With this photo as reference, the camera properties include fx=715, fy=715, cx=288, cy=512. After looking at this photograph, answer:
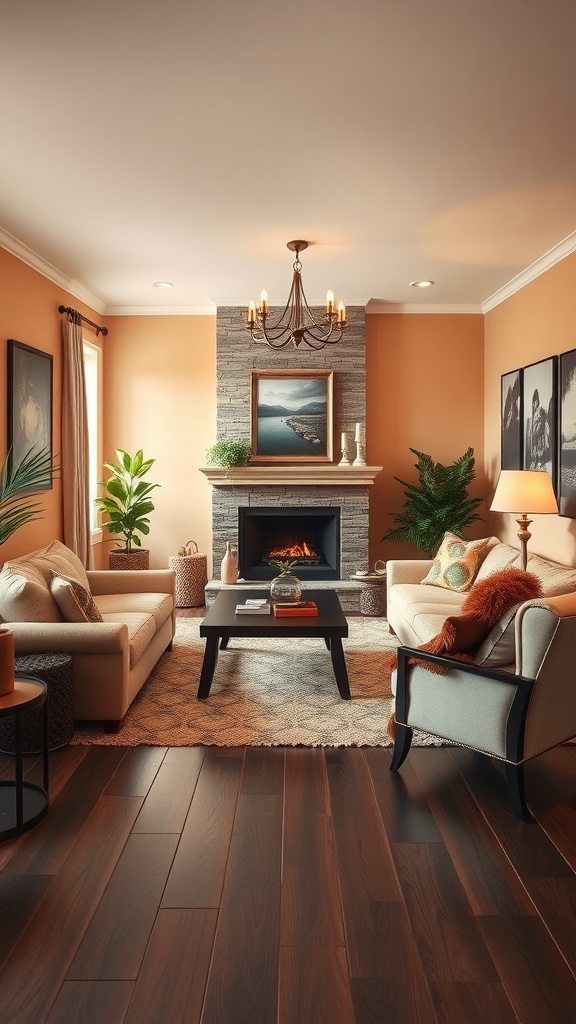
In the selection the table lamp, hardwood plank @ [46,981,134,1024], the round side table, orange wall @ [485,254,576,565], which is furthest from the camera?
the round side table

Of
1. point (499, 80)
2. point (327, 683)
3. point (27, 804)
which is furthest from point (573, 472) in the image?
point (27, 804)

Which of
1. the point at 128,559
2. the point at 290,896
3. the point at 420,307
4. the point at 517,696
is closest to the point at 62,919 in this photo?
the point at 290,896

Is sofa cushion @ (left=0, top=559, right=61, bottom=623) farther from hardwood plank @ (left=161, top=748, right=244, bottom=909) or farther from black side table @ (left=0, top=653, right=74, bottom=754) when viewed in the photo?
hardwood plank @ (left=161, top=748, right=244, bottom=909)

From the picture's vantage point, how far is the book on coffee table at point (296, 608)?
169 inches

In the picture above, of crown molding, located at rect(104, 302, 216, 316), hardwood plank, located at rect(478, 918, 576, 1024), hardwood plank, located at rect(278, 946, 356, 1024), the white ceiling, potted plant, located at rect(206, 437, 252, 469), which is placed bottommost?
hardwood plank, located at rect(278, 946, 356, 1024)

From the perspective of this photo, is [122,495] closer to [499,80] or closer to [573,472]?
[573,472]

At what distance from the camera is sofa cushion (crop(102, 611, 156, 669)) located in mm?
3732

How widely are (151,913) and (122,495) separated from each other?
4676mm

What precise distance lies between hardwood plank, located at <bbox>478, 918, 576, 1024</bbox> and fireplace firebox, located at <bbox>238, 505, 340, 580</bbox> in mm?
4736

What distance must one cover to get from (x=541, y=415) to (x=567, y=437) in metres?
0.53

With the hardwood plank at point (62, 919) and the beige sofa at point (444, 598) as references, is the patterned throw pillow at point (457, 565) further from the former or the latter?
the hardwood plank at point (62, 919)

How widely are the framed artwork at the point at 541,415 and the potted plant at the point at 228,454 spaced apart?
2472 millimetres

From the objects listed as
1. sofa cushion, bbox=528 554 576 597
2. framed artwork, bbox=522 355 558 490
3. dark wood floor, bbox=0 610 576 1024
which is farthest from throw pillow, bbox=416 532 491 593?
dark wood floor, bbox=0 610 576 1024

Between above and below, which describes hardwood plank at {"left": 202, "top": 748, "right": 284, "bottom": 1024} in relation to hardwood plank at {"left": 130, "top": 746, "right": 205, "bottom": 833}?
below
